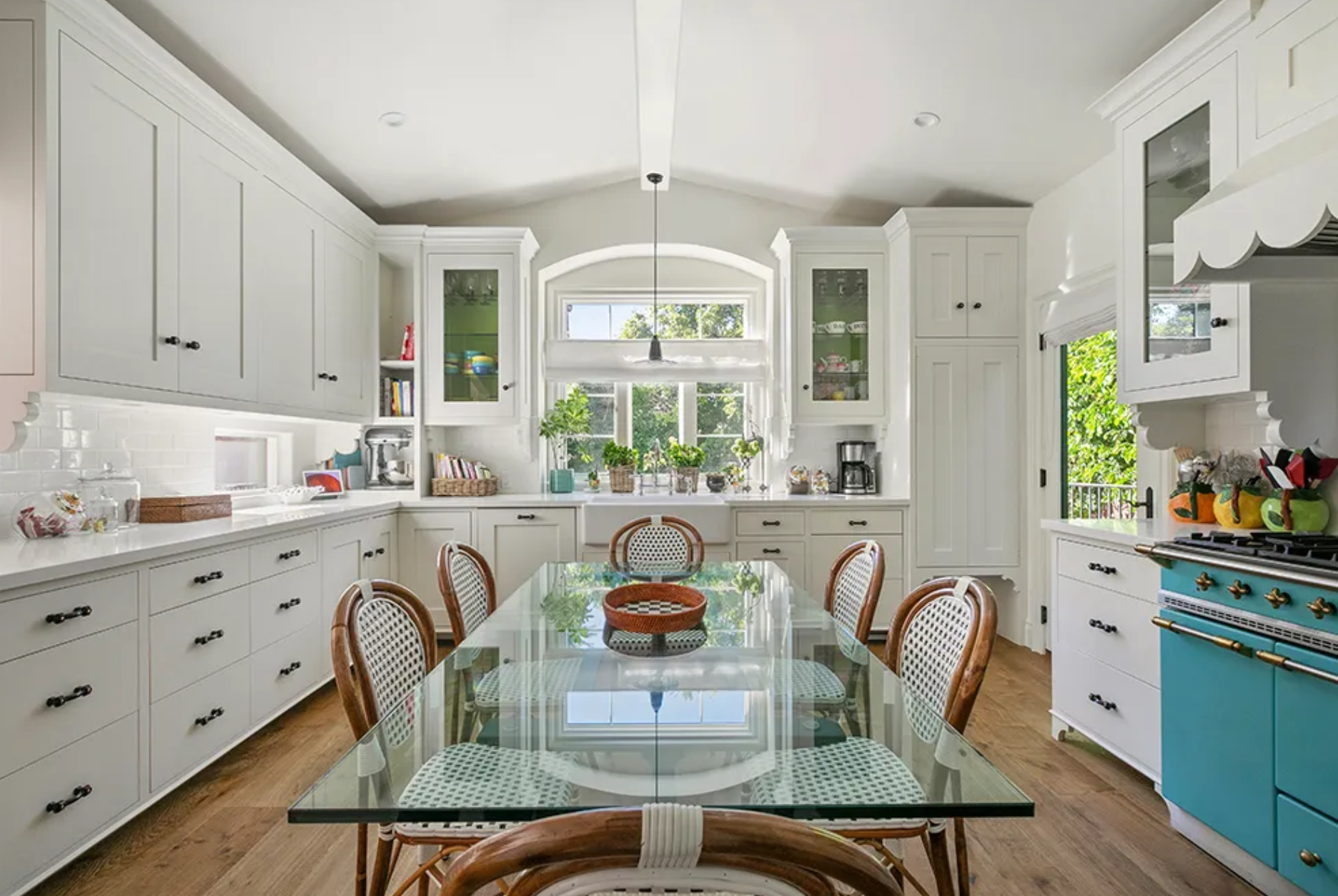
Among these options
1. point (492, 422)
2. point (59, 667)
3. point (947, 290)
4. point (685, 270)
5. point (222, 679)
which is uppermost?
point (685, 270)

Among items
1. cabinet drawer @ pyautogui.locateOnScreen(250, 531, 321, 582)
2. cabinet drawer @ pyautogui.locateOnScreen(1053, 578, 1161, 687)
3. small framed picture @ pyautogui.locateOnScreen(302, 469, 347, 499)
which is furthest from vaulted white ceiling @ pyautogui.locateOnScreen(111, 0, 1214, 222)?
cabinet drawer @ pyautogui.locateOnScreen(1053, 578, 1161, 687)

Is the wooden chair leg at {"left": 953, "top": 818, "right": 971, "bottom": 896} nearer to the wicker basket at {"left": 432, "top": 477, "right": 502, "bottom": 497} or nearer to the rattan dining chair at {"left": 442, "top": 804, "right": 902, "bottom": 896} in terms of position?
the rattan dining chair at {"left": 442, "top": 804, "right": 902, "bottom": 896}

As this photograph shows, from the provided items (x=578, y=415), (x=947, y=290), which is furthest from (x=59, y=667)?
(x=947, y=290)

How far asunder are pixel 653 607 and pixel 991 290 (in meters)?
3.08

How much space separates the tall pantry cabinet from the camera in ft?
13.1

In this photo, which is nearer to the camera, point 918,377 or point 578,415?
point 918,377

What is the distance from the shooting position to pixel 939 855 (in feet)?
4.53

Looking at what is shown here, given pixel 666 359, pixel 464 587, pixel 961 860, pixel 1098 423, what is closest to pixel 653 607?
pixel 464 587

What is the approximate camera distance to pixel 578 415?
183 inches

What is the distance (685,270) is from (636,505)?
1872 mm

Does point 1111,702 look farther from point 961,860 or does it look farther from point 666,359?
point 666,359

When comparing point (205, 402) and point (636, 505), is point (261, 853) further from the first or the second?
point (636, 505)

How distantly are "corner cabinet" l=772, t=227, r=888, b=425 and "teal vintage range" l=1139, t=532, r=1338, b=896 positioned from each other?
Answer: 7.70 ft

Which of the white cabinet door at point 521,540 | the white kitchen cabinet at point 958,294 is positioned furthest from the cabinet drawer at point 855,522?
the white cabinet door at point 521,540
